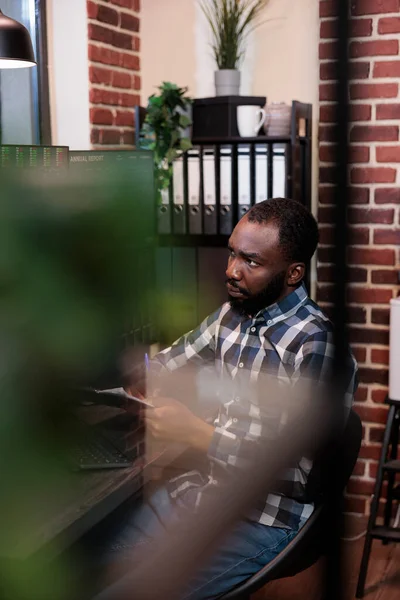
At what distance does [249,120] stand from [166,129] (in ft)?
0.97

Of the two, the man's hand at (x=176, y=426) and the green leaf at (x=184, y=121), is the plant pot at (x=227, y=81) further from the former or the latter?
the man's hand at (x=176, y=426)

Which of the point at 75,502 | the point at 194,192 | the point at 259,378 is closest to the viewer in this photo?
the point at 75,502

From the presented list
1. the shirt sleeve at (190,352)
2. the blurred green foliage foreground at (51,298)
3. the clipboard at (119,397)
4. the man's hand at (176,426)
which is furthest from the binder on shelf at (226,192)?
the blurred green foliage foreground at (51,298)

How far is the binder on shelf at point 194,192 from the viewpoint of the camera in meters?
2.71

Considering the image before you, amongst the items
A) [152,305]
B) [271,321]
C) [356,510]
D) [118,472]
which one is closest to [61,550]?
[118,472]

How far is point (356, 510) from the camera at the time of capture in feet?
9.62

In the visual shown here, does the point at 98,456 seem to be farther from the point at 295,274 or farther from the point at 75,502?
the point at 295,274

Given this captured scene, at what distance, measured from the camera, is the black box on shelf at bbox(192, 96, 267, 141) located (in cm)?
275

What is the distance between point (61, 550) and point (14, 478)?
25.0 inches

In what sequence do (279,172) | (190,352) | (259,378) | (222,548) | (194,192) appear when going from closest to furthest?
1. (222,548)
2. (259,378)
3. (190,352)
4. (279,172)
5. (194,192)

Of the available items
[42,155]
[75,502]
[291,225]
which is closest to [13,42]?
[42,155]

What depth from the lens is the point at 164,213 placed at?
2.82 meters

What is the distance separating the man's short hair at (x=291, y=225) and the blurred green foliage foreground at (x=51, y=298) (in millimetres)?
1089

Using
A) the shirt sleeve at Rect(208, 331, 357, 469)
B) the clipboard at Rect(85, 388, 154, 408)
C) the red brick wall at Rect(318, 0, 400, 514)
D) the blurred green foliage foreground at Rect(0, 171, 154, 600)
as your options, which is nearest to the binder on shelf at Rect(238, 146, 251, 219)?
the red brick wall at Rect(318, 0, 400, 514)
